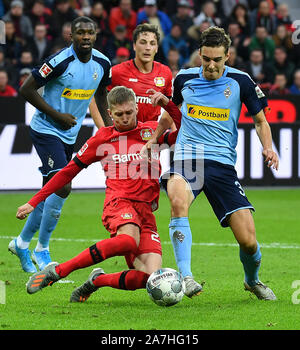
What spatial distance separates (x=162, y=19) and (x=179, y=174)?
12.1m

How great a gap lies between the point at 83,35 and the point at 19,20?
9.67 m

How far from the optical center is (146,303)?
6402 mm

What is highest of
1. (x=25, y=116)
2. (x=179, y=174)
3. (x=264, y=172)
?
(x=179, y=174)

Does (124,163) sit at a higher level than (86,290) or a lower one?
higher

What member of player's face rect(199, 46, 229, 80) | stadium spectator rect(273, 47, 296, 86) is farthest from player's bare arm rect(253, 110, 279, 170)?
stadium spectator rect(273, 47, 296, 86)

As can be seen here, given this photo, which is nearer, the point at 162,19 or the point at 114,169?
the point at 114,169

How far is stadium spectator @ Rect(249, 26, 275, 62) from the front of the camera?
59.9 ft

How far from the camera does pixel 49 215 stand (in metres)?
7.83

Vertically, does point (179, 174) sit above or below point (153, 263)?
above

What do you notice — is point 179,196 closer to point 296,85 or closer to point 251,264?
point 251,264

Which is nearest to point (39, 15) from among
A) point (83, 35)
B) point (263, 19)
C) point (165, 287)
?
point (263, 19)
